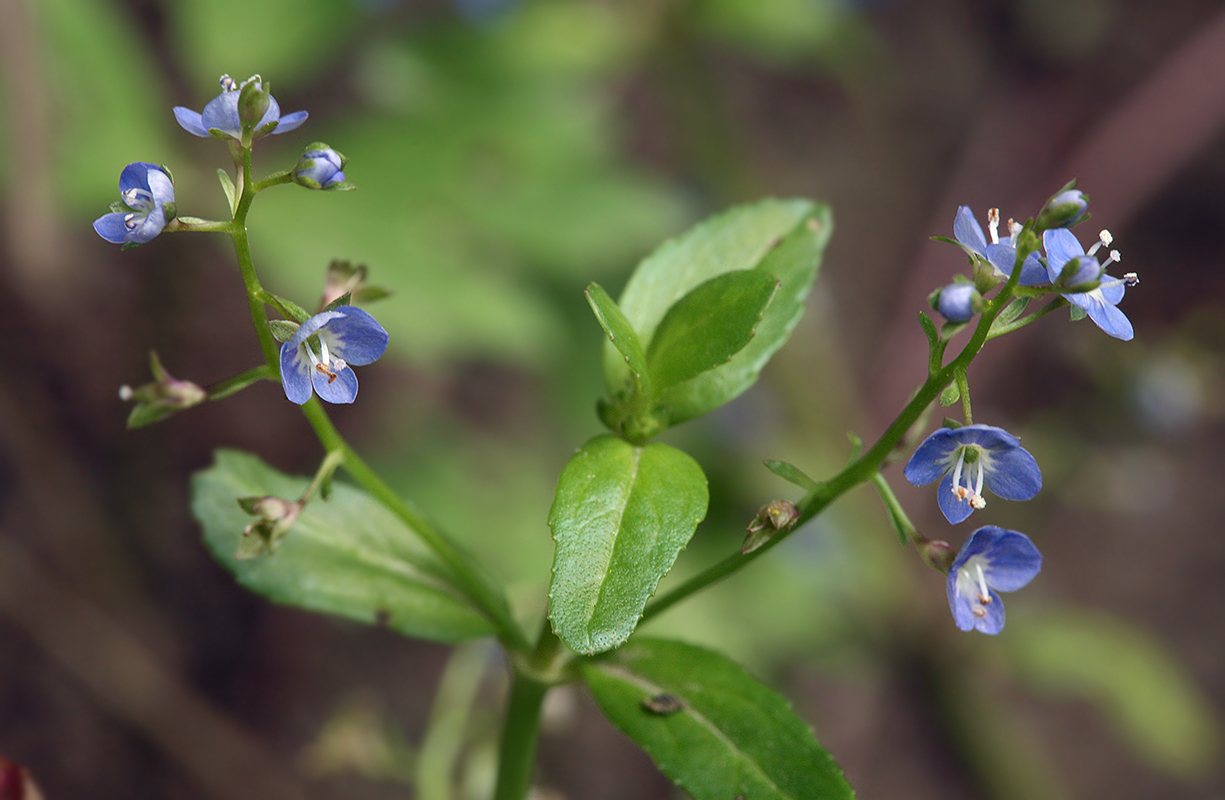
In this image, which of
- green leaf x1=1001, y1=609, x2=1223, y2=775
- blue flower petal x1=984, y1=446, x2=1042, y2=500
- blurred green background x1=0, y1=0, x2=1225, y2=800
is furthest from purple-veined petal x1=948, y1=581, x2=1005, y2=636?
green leaf x1=1001, y1=609, x2=1223, y2=775

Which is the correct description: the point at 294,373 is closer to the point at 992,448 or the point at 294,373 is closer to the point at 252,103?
the point at 252,103

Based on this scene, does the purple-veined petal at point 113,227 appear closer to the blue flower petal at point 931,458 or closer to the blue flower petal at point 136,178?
the blue flower petal at point 136,178

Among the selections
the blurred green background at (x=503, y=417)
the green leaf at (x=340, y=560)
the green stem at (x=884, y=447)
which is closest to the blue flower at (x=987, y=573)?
the green stem at (x=884, y=447)

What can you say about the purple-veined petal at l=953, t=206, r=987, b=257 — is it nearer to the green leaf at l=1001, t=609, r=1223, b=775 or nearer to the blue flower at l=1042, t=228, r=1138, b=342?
the blue flower at l=1042, t=228, r=1138, b=342

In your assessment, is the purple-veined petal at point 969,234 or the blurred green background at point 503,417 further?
the blurred green background at point 503,417

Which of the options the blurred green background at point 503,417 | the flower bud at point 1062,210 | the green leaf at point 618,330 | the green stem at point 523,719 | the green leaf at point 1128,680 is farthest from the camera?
the green leaf at point 1128,680

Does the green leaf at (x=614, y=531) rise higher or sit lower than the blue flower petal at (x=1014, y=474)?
lower

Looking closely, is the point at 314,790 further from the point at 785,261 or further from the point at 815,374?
the point at 785,261
